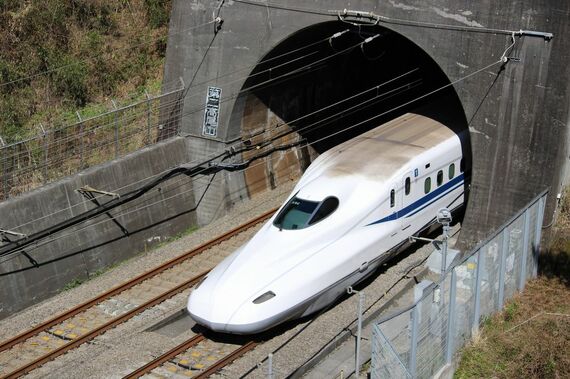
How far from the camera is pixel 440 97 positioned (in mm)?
26016

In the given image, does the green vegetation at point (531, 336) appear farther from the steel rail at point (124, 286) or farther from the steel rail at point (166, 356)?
the steel rail at point (124, 286)

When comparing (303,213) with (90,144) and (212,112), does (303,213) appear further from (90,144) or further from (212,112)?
(90,144)

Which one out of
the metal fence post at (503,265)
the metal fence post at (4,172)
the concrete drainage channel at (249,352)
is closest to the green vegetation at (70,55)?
the metal fence post at (4,172)

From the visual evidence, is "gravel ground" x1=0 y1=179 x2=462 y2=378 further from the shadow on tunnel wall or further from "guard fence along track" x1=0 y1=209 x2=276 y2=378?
the shadow on tunnel wall

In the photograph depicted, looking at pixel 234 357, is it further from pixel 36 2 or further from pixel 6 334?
pixel 36 2

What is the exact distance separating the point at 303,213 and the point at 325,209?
49 centimetres

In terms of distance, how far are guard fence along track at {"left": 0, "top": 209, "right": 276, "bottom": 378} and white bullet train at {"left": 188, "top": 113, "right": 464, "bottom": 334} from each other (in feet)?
9.20

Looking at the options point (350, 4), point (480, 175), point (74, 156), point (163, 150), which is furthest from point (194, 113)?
point (480, 175)

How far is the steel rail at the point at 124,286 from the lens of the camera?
1962 cm

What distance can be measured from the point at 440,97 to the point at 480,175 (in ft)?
16.0

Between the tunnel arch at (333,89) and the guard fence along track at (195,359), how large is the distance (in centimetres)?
852

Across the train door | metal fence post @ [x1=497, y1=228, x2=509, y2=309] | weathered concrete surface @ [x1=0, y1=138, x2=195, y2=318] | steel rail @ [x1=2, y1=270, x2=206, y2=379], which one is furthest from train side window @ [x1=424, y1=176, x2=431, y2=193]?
weathered concrete surface @ [x1=0, y1=138, x2=195, y2=318]

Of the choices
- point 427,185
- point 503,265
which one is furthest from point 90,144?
point 503,265

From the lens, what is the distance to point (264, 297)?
58.3ft
